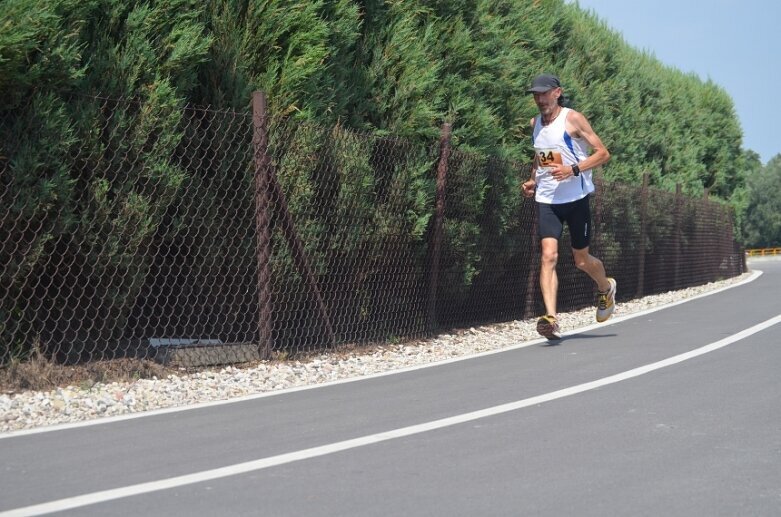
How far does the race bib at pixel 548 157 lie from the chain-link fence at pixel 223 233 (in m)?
1.07

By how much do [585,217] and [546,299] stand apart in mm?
911

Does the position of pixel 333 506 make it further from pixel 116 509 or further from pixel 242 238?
pixel 242 238

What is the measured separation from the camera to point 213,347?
789 centimetres

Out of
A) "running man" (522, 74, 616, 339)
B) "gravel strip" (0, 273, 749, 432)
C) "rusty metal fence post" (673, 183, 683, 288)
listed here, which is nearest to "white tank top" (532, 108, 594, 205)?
"running man" (522, 74, 616, 339)

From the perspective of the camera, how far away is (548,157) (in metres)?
9.51

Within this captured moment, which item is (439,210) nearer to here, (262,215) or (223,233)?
(262,215)

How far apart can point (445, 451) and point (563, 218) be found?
17.3 feet

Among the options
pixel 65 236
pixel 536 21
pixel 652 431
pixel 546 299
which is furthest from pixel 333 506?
pixel 536 21

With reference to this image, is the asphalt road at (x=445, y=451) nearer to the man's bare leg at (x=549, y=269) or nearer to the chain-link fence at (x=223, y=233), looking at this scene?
the chain-link fence at (x=223, y=233)

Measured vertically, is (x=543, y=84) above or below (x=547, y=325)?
above

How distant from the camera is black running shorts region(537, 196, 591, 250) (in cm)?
962

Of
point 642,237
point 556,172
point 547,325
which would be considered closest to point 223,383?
point 547,325

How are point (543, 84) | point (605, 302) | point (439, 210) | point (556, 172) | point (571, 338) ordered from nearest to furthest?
point (543, 84) → point (556, 172) → point (571, 338) → point (439, 210) → point (605, 302)

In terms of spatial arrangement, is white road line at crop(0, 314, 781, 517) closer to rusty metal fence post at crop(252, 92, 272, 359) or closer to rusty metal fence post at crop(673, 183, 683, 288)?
rusty metal fence post at crop(252, 92, 272, 359)
